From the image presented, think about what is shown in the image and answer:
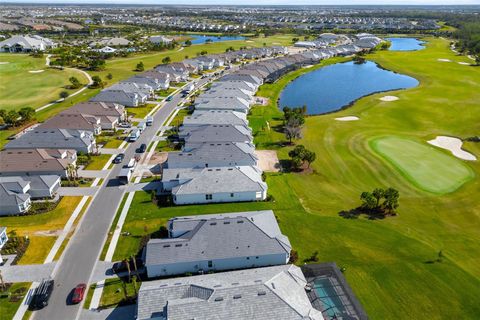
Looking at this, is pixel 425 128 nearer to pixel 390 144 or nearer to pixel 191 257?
pixel 390 144

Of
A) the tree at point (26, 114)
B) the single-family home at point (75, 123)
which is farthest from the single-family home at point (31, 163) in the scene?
the tree at point (26, 114)

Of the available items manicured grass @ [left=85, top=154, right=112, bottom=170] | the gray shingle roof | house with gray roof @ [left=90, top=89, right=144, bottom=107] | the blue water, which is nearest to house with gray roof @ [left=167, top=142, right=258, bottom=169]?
manicured grass @ [left=85, top=154, right=112, bottom=170]

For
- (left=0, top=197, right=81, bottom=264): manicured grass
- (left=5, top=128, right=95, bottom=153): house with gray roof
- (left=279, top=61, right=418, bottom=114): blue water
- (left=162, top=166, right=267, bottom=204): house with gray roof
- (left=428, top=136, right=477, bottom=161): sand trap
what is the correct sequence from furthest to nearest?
(left=279, top=61, right=418, bottom=114): blue water < (left=428, top=136, right=477, bottom=161): sand trap < (left=5, top=128, right=95, bottom=153): house with gray roof < (left=162, top=166, right=267, bottom=204): house with gray roof < (left=0, top=197, right=81, bottom=264): manicured grass

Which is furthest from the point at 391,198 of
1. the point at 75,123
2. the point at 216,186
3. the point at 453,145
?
the point at 75,123

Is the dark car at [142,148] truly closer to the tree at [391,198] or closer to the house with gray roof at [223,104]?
the house with gray roof at [223,104]

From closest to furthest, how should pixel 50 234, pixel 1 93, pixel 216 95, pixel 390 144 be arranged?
pixel 50 234, pixel 390 144, pixel 216 95, pixel 1 93

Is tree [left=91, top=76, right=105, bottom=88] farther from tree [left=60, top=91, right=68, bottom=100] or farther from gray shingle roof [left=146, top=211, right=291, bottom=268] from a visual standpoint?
gray shingle roof [left=146, top=211, right=291, bottom=268]

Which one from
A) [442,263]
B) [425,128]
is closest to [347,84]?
[425,128]
